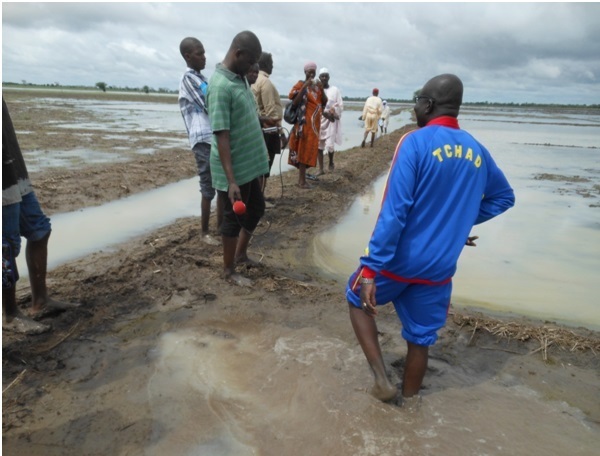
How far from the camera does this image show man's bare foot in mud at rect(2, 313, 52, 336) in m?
3.04

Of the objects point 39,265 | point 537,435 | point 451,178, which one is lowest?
point 537,435

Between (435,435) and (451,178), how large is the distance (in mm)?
1318

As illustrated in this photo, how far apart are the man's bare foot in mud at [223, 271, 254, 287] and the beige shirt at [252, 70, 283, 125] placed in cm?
267

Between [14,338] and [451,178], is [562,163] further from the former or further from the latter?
[14,338]

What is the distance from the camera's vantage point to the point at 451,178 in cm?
213

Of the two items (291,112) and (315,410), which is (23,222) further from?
(291,112)

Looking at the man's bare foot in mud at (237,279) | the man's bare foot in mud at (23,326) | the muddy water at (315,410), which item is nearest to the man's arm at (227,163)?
the man's bare foot in mud at (237,279)

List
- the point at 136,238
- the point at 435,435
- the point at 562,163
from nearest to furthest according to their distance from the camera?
the point at 435,435
the point at 136,238
the point at 562,163

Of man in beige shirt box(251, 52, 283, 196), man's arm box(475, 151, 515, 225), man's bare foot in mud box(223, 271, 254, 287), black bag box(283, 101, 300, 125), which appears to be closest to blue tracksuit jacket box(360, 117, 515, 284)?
man's arm box(475, 151, 515, 225)

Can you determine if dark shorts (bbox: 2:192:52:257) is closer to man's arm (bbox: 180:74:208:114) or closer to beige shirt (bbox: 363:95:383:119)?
man's arm (bbox: 180:74:208:114)

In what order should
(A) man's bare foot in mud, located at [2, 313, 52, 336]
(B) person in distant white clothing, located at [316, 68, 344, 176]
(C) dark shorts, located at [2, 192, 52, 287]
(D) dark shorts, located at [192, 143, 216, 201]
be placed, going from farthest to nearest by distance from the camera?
(B) person in distant white clothing, located at [316, 68, 344, 176]
(D) dark shorts, located at [192, 143, 216, 201]
(A) man's bare foot in mud, located at [2, 313, 52, 336]
(C) dark shorts, located at [2, 192, 52, 287]

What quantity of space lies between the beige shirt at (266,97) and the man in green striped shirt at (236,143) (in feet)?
7.29

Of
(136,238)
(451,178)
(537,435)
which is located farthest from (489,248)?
(136,238)

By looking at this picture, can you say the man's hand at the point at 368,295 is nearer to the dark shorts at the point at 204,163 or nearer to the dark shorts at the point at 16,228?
the dark shorts at the point at 16,228
